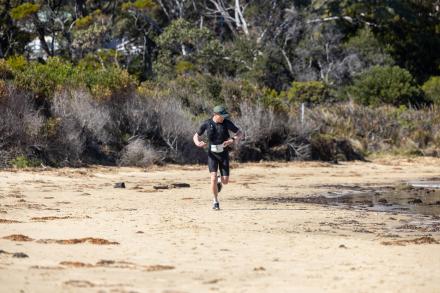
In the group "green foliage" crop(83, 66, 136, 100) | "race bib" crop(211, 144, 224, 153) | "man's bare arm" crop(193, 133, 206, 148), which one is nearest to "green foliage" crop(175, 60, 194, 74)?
"green foliage" crop(83, 66, 136, 100)

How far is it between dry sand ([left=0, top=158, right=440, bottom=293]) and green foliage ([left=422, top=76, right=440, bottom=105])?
24.7 meters

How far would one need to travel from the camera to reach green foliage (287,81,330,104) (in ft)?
140

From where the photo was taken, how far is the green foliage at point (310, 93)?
42.6m

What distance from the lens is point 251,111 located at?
98.3 ft

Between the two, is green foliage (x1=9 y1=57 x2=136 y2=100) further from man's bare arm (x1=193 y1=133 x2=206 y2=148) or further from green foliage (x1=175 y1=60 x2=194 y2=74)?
green foliage (x1=175 y1=60 x2=194 y2=74)

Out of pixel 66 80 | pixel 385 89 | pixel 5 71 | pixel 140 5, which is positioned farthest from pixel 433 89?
pixel 5 71

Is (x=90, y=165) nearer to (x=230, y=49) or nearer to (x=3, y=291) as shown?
(x=3, y=291)

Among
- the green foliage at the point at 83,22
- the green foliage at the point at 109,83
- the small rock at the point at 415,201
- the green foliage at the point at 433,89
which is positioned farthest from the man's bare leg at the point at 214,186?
the green foliage at the point at 83,22

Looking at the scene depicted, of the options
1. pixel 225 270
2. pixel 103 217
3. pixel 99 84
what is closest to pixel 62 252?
pixel 225 270

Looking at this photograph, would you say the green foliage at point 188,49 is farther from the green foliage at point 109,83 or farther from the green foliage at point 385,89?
the green foliage at point 109,83

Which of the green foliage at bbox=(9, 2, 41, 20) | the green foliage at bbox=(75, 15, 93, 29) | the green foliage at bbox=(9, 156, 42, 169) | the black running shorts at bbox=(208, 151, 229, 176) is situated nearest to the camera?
the black running shorts at bbox=(208, 151, 229, 176)

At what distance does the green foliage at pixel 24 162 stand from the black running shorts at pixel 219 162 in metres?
8.00

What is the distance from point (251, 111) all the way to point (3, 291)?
22095mm

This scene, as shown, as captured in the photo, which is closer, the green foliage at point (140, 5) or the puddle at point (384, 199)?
the puddle at point (384, 199)
